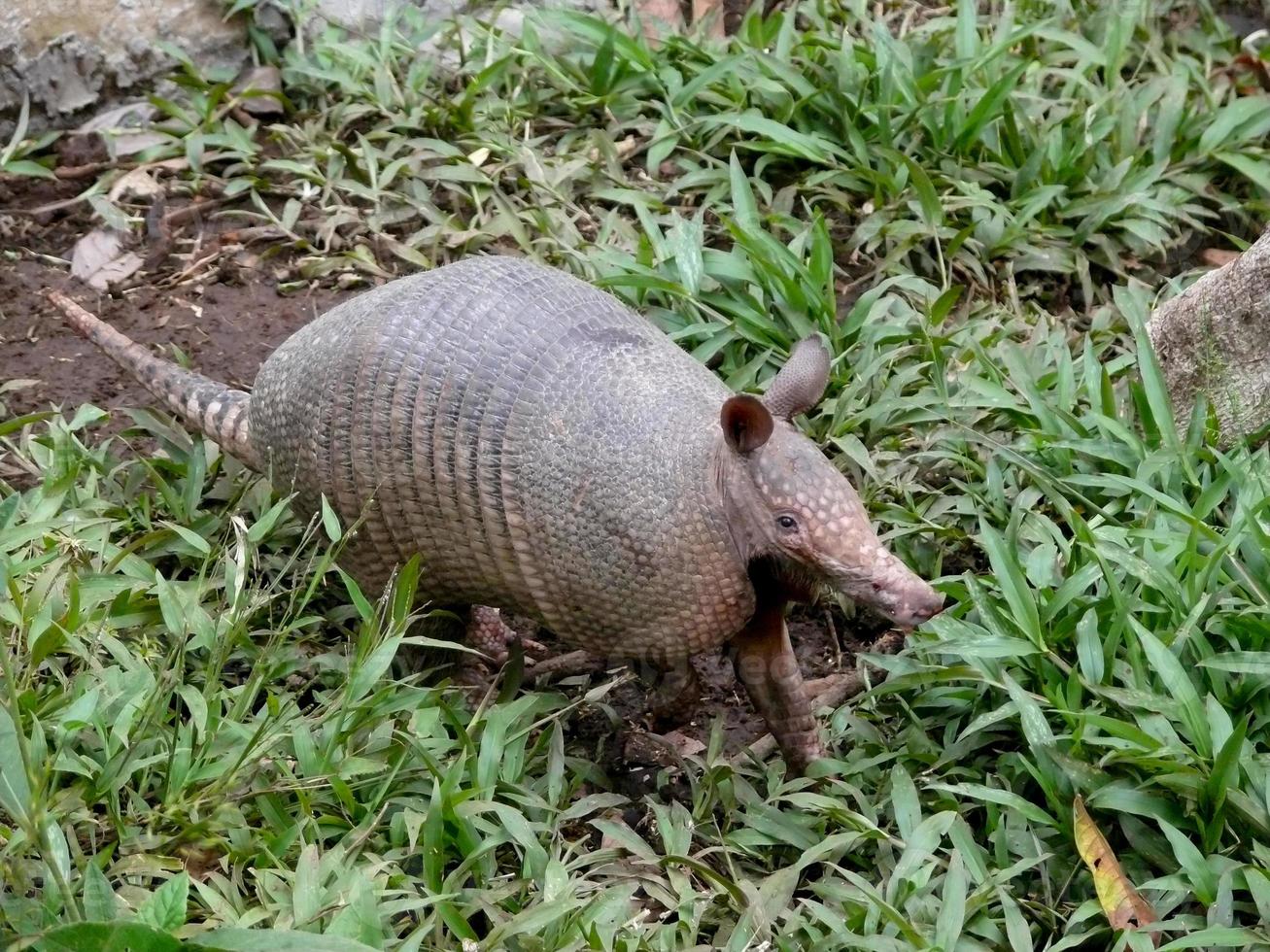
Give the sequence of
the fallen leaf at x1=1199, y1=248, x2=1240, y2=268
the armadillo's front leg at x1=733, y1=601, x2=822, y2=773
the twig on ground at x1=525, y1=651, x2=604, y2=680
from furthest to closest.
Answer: the fallen leaf at x1=1199, y1=248, x2=1240, y2=268 → the twig on ground at x1=525, y1=651, x2=604, y2=680 → the armadillo's front leg at x1=733, y1=601, x2=822, y2=773

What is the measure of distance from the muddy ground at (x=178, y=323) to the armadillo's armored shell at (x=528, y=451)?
28.5 inches

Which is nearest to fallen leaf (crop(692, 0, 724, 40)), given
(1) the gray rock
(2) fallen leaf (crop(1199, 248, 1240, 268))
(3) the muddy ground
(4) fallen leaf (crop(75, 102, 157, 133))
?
(1) the gray rock

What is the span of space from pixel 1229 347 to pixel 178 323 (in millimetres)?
3546

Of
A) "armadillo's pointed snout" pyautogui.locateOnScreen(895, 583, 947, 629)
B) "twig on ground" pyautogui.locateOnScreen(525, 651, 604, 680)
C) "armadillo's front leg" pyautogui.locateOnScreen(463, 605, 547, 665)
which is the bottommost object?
"armadillo's front leg" pyautogui.locateOnScreen(463, 605, 547, 665)

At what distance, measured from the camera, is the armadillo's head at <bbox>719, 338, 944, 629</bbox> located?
3.15 m

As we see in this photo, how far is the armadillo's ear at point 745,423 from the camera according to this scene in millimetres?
3104

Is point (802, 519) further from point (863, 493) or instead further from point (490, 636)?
point (490, 636)

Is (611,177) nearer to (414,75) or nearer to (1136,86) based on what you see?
(414,75)

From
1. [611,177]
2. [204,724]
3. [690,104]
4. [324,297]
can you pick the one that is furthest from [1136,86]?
[204,724]

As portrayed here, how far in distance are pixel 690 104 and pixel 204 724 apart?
3324 millimetres

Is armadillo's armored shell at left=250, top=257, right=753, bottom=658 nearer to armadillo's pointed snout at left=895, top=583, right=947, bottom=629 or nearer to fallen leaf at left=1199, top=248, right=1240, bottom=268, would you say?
armadillo's pointed snout at left=895, top=583, right=947, bottom=629

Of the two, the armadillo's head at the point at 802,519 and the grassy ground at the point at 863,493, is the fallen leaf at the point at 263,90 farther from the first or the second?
the armadillo's head at the point at 802,519

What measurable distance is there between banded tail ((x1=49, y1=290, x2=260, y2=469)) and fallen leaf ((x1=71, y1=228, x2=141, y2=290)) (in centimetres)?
82

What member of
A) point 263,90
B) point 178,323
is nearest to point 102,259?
point 178,323
